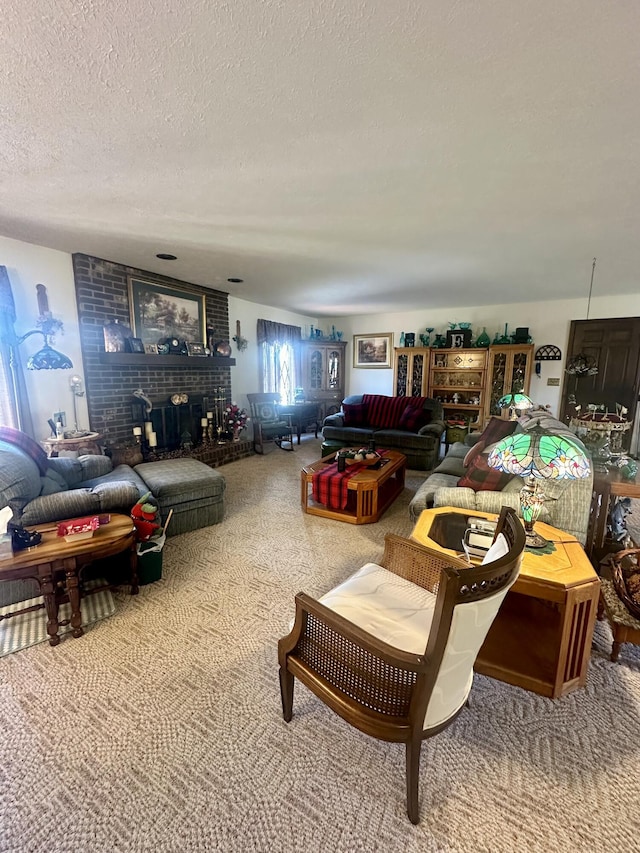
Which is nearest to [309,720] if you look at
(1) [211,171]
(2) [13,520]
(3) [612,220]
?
(2) [13,520]

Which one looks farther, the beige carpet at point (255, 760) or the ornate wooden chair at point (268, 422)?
the ornate wooden chair at point (268, 422)

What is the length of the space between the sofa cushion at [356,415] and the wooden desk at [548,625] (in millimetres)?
3944

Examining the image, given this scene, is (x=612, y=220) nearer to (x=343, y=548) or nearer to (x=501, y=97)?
(x=501, y=97)

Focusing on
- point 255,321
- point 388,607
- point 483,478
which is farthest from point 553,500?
point 255,321

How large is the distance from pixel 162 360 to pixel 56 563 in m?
2.96

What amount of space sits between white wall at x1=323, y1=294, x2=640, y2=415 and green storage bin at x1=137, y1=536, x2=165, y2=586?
5.64m

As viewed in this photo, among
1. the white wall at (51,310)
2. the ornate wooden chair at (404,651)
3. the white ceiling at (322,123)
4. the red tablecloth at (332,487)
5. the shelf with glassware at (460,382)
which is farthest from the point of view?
the shelf with glassware at (460,382)

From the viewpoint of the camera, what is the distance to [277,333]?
646 centimetres

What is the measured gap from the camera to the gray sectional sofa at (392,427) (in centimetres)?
496

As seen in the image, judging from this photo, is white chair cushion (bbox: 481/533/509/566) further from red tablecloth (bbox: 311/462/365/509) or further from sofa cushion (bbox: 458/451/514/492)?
red tablecloth (bbox: 311/462/365/509)

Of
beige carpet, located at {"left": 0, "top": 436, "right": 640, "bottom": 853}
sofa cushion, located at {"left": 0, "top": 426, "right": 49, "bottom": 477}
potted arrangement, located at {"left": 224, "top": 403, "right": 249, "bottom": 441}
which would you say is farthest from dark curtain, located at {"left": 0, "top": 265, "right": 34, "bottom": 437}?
potted arrangement, located at {"left": 224, "top": 403, "right": 249, "bottom": 441}

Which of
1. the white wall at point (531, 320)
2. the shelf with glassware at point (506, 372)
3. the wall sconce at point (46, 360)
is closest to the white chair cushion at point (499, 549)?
the wall sconce at point (46, 360)

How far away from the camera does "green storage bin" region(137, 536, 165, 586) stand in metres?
2.32

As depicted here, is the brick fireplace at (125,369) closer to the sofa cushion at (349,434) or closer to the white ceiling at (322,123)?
the white ceiling at (322,123)
